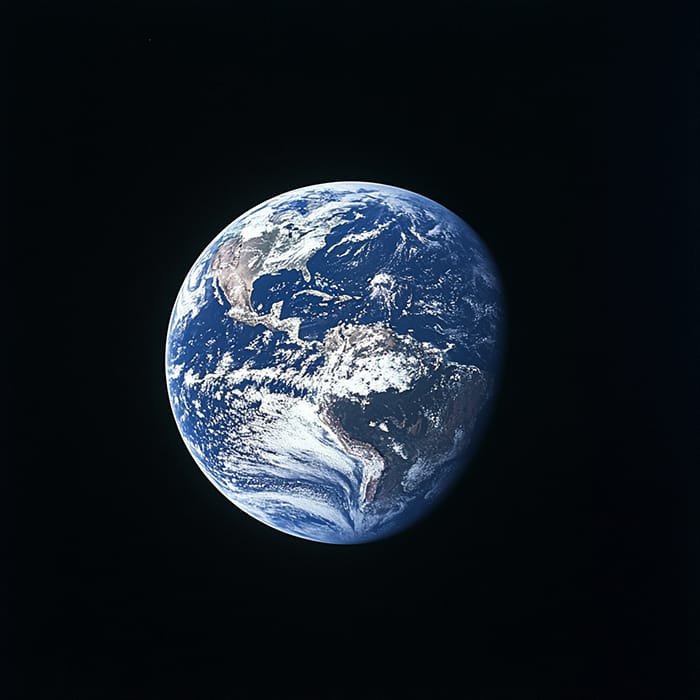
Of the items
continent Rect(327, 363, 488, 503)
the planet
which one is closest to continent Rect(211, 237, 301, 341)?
the planet

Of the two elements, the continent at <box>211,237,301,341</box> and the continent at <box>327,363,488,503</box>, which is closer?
the continent at <box>327,363,488,503</box>

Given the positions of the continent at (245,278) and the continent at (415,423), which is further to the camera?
the continent at (245,278)

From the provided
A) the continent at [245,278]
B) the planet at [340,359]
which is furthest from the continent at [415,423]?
the continent at [245,278]

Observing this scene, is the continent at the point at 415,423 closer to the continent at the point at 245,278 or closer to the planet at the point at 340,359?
the planet at the point at 340,359

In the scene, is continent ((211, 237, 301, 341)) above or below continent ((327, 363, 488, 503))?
above

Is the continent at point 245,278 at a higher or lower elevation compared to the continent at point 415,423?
higher

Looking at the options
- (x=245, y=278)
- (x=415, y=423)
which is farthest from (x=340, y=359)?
(x=245, y=278)

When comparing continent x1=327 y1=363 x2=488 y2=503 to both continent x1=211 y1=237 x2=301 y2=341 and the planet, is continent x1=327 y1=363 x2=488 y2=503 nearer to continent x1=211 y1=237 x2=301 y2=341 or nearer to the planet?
the planet

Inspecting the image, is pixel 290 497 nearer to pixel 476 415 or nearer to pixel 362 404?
pixel 362 404

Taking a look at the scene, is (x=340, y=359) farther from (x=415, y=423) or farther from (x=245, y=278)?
(x=245, y=278)
